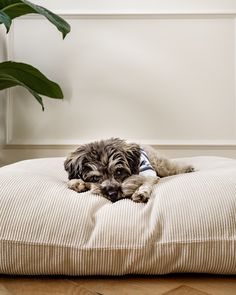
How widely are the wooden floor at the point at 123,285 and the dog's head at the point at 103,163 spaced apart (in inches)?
14.8

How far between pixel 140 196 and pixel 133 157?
0.97 feet

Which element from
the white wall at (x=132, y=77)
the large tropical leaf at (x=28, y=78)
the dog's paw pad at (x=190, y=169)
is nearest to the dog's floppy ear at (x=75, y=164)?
the dog's paw pad at (x=190, y=169)

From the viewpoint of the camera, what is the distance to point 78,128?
A: 2.66m

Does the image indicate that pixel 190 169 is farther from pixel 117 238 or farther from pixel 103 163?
pixel 117 238

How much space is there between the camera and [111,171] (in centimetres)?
142

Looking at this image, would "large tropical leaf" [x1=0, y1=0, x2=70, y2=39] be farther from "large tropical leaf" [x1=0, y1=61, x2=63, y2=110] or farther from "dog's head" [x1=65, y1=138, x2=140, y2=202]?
"dog's head" [x1=65, y1=138, x2=140, y2=202]

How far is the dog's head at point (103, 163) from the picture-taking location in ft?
4.63

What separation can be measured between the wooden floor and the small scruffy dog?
0.94 ft

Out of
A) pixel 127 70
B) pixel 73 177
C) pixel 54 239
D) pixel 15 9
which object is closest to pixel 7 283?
pixel 54 239

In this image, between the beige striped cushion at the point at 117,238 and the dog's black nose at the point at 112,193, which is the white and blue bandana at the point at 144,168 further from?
the beige striped cushion at the point at 117,238

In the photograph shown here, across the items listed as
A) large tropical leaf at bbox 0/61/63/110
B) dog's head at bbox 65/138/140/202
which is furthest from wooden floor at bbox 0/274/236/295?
large tropical leaf at bbox 0/61/63/110

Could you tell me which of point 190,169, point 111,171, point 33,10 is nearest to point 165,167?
point 190,169

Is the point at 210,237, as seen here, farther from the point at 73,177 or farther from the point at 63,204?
the point at 73,177

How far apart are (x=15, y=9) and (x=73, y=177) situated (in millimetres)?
1231
